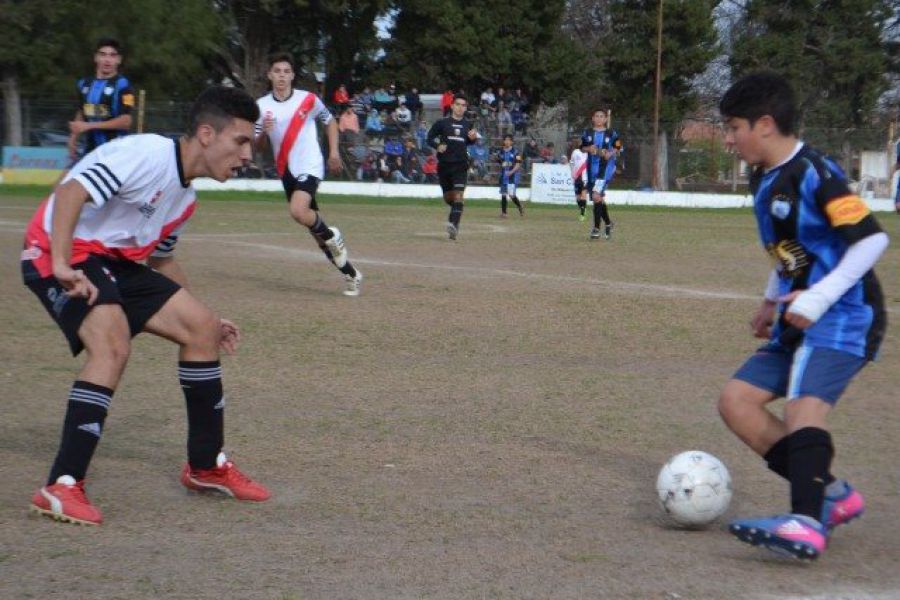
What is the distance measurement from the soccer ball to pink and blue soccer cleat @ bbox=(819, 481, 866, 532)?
0.39m

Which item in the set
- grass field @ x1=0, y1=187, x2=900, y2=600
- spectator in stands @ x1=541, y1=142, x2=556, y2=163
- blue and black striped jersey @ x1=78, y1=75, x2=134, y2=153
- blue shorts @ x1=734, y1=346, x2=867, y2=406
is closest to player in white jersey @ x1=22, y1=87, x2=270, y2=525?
grass field @ x1=0, y1=187, x2=900, y2=600

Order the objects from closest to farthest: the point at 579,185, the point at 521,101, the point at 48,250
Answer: the point at 48,250 < the point at 579,185 < the point at 521,101

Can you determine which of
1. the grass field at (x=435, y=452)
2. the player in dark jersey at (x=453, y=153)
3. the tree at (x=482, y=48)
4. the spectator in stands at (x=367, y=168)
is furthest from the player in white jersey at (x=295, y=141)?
the tree at (x=482, y=48)

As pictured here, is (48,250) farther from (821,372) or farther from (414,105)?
(414,105)

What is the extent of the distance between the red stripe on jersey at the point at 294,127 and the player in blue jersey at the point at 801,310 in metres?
6.62

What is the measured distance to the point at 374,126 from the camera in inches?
1508

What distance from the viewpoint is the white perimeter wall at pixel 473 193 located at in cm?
3578

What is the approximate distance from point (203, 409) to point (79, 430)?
0.51 meters

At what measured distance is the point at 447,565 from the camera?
13.8 ft

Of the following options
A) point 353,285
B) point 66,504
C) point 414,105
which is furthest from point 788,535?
point 414,105

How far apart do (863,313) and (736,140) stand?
741 millimetres

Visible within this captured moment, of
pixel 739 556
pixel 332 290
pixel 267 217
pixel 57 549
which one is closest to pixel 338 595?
pixel 57 549

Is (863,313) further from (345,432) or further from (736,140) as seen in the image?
(345,432)

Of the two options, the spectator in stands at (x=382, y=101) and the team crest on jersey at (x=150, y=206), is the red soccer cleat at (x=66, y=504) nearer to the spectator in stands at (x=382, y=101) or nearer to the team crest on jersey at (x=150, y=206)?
the team crest on jersey at (x=150, y=206)
